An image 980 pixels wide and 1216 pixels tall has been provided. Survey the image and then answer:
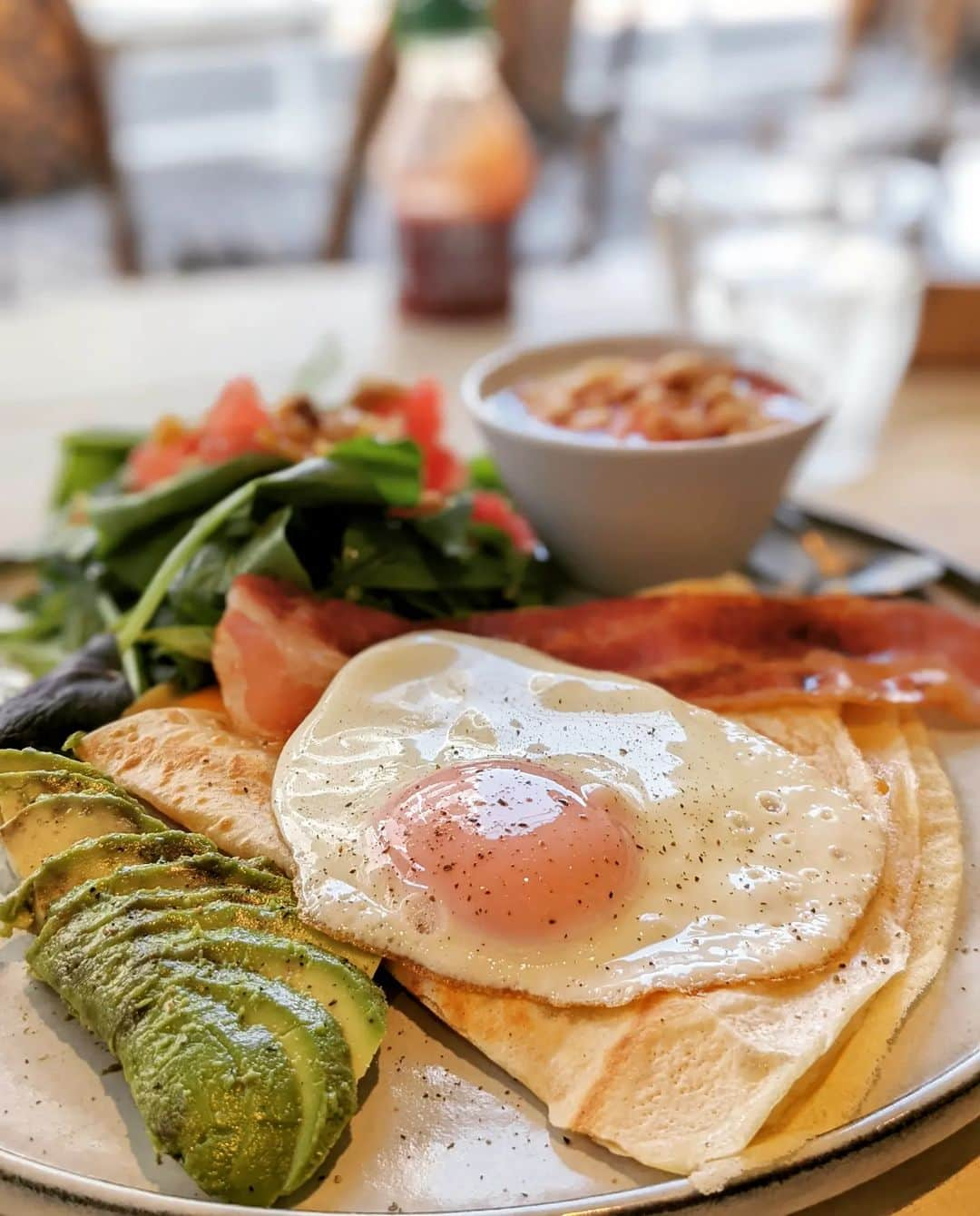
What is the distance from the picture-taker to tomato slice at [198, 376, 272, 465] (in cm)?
193

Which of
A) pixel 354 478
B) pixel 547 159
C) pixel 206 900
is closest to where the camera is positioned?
pixel 206 900

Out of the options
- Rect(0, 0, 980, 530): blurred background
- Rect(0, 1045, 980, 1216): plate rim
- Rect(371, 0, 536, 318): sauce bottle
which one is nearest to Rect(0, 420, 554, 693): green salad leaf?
Rect(0, 1045, 980, 1216): plate rim

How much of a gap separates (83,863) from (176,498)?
2.63 ft

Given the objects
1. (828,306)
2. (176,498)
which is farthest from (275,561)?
(828,306)

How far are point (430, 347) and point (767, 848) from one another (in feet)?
8.08

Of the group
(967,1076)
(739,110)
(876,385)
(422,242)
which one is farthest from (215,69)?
(967,1076)

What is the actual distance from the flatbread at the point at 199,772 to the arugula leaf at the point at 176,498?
1.50ft

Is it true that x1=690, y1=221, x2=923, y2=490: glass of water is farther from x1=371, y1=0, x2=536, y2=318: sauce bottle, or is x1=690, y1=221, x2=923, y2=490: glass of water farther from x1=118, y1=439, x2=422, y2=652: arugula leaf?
x1=118, y1=439, x2=422, y2=652: arugula leaf

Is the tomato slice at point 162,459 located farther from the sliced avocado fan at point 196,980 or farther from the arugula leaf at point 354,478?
the sliced avocado fan at point 196,980

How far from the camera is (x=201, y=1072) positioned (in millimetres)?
954

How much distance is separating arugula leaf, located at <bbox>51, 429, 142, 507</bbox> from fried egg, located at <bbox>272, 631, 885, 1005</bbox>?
1074 mm

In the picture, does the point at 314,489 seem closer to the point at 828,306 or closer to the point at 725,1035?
the point at 725,1035

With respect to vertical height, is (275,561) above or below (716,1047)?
above

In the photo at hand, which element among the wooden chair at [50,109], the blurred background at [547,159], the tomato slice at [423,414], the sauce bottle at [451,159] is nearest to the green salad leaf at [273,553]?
the tomato slice at [423,414]
